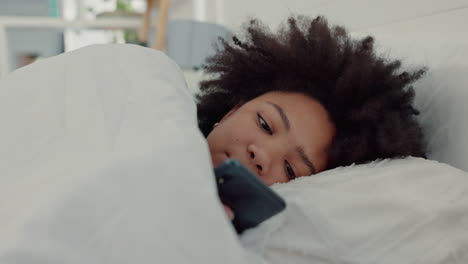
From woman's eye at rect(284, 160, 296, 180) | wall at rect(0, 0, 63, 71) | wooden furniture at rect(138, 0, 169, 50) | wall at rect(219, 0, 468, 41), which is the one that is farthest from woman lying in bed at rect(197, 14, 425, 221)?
wall at rect(0, 0, 63, 71)

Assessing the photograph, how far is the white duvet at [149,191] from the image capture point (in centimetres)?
42

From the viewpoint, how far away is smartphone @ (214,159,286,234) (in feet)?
1.57

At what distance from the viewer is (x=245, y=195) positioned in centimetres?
50

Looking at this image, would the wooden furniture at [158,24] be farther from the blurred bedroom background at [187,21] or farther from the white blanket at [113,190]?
the white blanket at [113,190]

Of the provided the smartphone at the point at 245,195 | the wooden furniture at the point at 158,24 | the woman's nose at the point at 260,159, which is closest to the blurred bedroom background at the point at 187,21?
the wooden furniture at the point at 158,24

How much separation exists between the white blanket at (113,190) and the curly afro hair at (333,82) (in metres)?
0.35

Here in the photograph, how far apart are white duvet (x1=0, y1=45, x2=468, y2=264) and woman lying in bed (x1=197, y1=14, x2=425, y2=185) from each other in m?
0.07

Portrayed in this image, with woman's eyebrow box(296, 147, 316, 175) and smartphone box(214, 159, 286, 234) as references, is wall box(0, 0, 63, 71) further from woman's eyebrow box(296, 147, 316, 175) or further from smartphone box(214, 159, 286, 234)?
smartphone box(214, 159, 286, 234)

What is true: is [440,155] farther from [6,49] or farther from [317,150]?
[6,49]

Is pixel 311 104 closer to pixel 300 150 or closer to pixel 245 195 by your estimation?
pixel 300 150

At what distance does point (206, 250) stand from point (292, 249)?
0.15 m

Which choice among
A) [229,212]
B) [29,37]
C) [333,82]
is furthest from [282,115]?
[29,37]

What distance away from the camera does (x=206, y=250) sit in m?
0.43

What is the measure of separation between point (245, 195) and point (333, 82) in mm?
419
